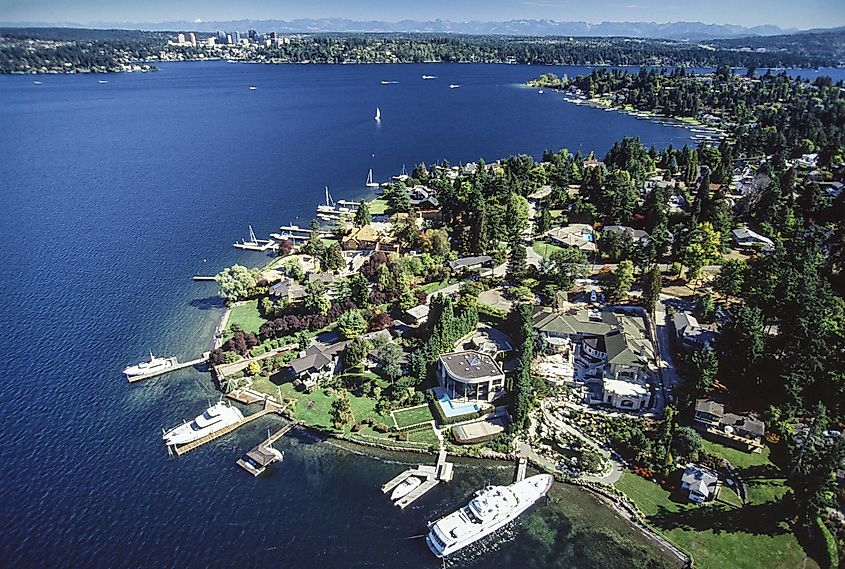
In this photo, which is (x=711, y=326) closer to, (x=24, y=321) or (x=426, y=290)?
(x=426, y=290)

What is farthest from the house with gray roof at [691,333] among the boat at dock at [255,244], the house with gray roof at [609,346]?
the boat at dock at [255,244]

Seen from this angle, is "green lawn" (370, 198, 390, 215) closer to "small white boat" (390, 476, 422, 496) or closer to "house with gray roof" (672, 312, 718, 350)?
"house with gray roof" (672, 312, 718, 350)

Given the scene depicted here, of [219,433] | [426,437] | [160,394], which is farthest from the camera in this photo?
[160,394]

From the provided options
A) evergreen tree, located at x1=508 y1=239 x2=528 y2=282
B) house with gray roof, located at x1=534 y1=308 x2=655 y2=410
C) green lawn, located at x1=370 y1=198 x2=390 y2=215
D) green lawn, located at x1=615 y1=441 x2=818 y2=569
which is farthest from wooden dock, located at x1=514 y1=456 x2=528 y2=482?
green lawn, located at x1=370 y1=198 x2=390 y2=215

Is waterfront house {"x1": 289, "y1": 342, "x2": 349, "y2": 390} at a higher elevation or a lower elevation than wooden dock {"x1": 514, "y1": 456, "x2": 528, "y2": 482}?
higher

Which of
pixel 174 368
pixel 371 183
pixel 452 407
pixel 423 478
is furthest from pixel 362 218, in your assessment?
pixel 423 478

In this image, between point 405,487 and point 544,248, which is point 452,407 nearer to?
point 405,487

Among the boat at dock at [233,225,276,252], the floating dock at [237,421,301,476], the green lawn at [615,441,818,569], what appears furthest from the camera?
the boat at dock at [233,225,276,252]
